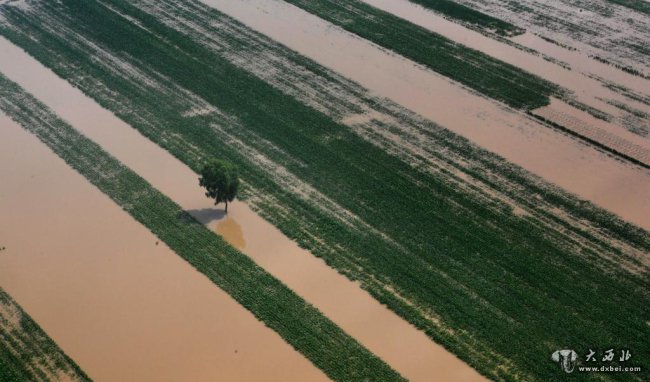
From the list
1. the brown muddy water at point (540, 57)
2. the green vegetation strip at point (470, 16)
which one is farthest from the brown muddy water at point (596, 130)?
the green vegetation strip at point (470, 16)

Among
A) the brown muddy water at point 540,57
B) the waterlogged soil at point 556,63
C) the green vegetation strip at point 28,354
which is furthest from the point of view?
the brown muddy water at point 540,57

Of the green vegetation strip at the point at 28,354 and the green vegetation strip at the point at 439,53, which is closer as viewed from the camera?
the green vegetation strip at the point at 28,354

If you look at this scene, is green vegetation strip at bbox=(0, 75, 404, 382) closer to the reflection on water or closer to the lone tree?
the reflection on water

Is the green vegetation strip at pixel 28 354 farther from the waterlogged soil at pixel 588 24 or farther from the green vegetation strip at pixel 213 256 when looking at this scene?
the waterlogged soil at pixel 588 24

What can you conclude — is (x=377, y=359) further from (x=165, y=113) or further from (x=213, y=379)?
(x=165, y=113)

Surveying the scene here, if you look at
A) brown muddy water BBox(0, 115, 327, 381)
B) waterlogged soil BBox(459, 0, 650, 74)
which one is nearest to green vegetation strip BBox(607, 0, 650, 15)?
waterlogged soil BBox(459, 0, 650, 74)

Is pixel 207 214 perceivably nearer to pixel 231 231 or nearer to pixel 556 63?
pixel 231 231
